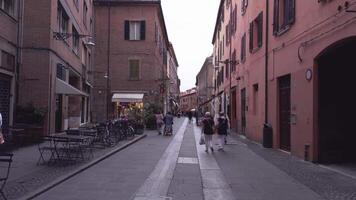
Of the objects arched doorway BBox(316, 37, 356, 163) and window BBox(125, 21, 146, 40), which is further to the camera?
window BBox(125, 21, 146, 40)

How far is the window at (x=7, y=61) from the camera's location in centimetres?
1911

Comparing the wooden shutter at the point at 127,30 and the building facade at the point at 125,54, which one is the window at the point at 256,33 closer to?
the building facade at the point at 125,54

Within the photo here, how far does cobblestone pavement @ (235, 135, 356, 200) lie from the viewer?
10391mm

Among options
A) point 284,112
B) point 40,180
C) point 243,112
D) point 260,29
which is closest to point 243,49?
point 243,112

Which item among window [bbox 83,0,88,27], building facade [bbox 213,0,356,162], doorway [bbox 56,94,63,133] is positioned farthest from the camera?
window [bbox 83,0,88,27]

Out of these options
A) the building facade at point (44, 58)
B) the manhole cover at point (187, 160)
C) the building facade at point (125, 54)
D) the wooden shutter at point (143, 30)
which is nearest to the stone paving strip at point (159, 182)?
the manhole cover at point (187, 160)

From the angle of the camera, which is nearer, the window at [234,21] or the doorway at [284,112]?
the doorway at [284,112]

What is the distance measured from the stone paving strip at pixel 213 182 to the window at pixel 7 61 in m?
7.99

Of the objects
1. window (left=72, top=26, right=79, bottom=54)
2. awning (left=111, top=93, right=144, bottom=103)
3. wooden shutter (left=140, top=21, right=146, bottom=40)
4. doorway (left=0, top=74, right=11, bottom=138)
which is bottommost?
doorway (left=0, top=74, right=11, bottom=138)

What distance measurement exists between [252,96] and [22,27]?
39.1 ft

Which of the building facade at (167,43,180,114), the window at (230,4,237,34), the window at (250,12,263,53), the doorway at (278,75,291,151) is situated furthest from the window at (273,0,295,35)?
the building facade at (167,43,180,114)

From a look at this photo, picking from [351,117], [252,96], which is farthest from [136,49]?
[351,117]

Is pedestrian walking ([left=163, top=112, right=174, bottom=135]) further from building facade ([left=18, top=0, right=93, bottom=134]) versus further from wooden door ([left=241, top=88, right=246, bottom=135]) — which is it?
building facade ([left=18, top=0, right=93, bottom=134])

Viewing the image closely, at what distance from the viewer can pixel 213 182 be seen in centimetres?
1175
